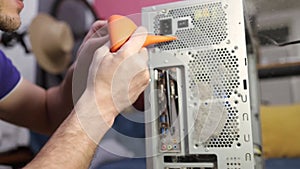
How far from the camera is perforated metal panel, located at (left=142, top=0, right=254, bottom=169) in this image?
0.54 metres

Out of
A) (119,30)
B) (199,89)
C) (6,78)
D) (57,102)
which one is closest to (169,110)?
(199,89)

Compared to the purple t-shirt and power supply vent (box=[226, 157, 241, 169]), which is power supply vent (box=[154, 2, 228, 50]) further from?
the purple t-shirt

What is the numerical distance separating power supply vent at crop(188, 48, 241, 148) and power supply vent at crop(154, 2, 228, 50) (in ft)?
0.07

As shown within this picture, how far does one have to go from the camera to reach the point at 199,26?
0.57m

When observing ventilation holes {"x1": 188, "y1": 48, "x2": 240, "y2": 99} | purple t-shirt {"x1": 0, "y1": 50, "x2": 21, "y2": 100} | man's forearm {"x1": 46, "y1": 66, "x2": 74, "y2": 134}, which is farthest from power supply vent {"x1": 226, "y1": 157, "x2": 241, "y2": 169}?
purple t-shirt {"x1": 0, "y1": 50, "x2": 21, "y2": 100}

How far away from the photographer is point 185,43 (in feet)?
1.89

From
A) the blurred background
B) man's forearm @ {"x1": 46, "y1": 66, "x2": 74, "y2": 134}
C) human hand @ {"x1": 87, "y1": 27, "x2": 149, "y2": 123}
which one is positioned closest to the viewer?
human hand @ {"x1": 87, "y1": 27, "x2": 149, "y2": 123}

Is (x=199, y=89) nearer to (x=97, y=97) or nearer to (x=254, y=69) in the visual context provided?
(x=97, y=97)

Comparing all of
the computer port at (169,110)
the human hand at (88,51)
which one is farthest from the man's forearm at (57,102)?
the computer port at (169,110)

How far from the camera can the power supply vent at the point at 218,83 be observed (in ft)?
1.79

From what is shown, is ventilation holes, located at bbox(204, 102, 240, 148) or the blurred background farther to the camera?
the blurred background

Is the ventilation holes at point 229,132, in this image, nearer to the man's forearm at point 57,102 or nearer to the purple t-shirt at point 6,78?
the man's forearm at point 57,102

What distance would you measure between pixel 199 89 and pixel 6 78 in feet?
1.96

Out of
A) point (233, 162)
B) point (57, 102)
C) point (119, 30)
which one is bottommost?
point (233, 162)
